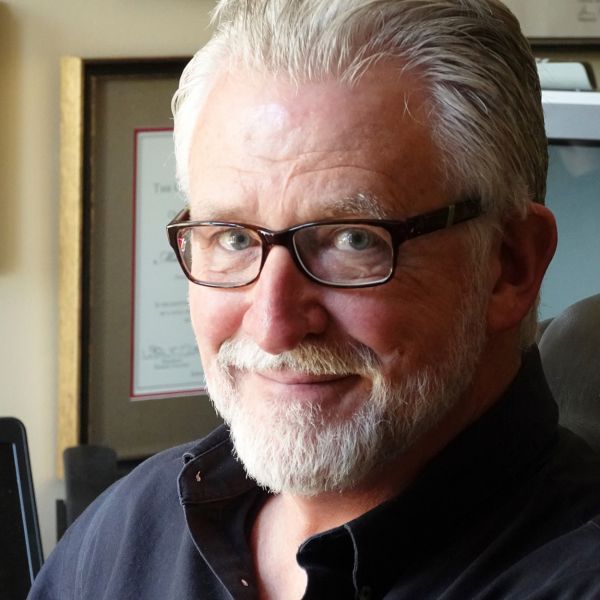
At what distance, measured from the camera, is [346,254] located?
95cm

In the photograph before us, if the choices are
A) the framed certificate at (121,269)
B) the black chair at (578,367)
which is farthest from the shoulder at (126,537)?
the framed certificate at (121,269)

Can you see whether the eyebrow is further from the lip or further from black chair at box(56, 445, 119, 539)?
black chair at box(56, 445, 119, 539)

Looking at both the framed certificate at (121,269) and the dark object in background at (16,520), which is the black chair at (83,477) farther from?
the dark object in background at (16,520)

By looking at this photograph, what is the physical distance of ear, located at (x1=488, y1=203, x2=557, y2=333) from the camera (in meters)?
1.00

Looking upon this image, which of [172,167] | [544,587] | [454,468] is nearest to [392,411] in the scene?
[454,468]

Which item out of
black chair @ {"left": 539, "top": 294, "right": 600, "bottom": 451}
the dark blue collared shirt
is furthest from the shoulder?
black chair @ {"left": 539, "top": 294, "right": 600, "bottom": 451}

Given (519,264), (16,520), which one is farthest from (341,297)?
(16,520)

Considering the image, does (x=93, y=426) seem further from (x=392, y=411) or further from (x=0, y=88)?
(x=392, y=411)

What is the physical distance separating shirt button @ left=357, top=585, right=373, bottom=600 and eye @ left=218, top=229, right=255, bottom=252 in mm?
313

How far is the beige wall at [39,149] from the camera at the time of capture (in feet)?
5.71

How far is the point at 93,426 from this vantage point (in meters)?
1.83

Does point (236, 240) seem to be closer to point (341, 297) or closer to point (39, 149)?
point (341, 297)

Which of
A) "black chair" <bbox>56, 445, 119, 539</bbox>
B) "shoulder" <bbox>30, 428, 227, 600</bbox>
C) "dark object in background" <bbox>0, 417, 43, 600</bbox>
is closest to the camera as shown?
"shoulder" <bbox>30, 428, 227, 600</bbox>

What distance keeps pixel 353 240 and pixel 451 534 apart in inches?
10.6
